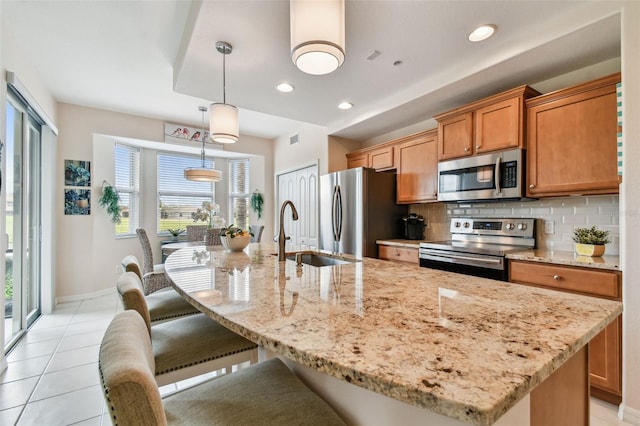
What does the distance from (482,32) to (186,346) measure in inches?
108

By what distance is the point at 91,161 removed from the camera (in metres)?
4.31

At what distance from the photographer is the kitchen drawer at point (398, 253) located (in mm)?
3167

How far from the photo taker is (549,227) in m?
2.60

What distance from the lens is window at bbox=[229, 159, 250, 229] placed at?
6.16m

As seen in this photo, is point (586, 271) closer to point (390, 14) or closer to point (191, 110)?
point (390, 14)

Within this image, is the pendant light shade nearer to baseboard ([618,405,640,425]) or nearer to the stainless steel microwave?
the stainless steel microwave

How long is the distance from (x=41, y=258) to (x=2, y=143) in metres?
2.07

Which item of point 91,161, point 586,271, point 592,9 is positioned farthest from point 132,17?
point 586,271

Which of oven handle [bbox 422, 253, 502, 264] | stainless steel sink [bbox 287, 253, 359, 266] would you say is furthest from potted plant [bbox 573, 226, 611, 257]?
stainless steel sink [bbox 287, 253, 359, 266]

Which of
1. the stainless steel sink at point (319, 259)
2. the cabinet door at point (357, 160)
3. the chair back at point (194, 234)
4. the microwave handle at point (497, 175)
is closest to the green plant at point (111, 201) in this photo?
the chair back at point (194, 234)

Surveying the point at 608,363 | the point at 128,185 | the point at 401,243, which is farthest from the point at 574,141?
the point at 128,185

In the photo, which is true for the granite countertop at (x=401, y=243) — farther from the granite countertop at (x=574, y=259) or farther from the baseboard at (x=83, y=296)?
the baseboard at (x=83, y=296)

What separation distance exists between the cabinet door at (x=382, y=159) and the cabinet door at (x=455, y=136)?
760 mm

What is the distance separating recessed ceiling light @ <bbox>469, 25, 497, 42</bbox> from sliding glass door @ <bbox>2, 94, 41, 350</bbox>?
395 centimetres
